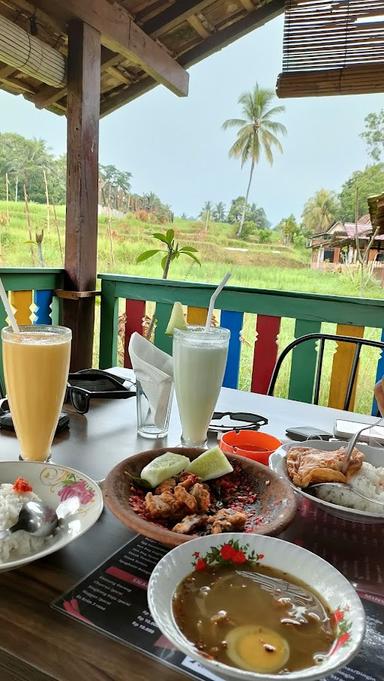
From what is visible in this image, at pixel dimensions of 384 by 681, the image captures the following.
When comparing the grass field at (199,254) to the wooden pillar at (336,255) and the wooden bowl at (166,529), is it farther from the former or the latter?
the wooden bowl at (166,529)

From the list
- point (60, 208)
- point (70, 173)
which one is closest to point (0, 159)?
point (60, 208)

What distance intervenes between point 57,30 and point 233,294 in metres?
2.05

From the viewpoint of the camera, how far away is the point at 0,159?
797 centimetres

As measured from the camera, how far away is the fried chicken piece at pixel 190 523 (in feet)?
1.97

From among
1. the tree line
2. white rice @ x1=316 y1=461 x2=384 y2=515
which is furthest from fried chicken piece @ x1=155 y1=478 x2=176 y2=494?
Answer: the tree line

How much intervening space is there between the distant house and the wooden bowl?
203 inches

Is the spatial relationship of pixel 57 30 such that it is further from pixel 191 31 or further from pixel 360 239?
pixel 360 239

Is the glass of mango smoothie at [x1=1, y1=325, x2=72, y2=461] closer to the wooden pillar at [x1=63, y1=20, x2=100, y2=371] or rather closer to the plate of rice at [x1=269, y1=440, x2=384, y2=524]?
the plate of rice at [x1=269, y1=440, x2=384, y2=524]

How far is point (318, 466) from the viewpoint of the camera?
2.54 ft

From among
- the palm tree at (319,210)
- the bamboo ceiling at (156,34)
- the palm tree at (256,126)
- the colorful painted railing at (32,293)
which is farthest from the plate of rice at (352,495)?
the palm tree at (256,126)

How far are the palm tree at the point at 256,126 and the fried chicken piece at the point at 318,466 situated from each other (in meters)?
13.4

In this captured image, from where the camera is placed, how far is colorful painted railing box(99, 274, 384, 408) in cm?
251

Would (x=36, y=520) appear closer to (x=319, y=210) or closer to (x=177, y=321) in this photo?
(x=177, y=321)

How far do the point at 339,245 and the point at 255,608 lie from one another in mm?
7025
